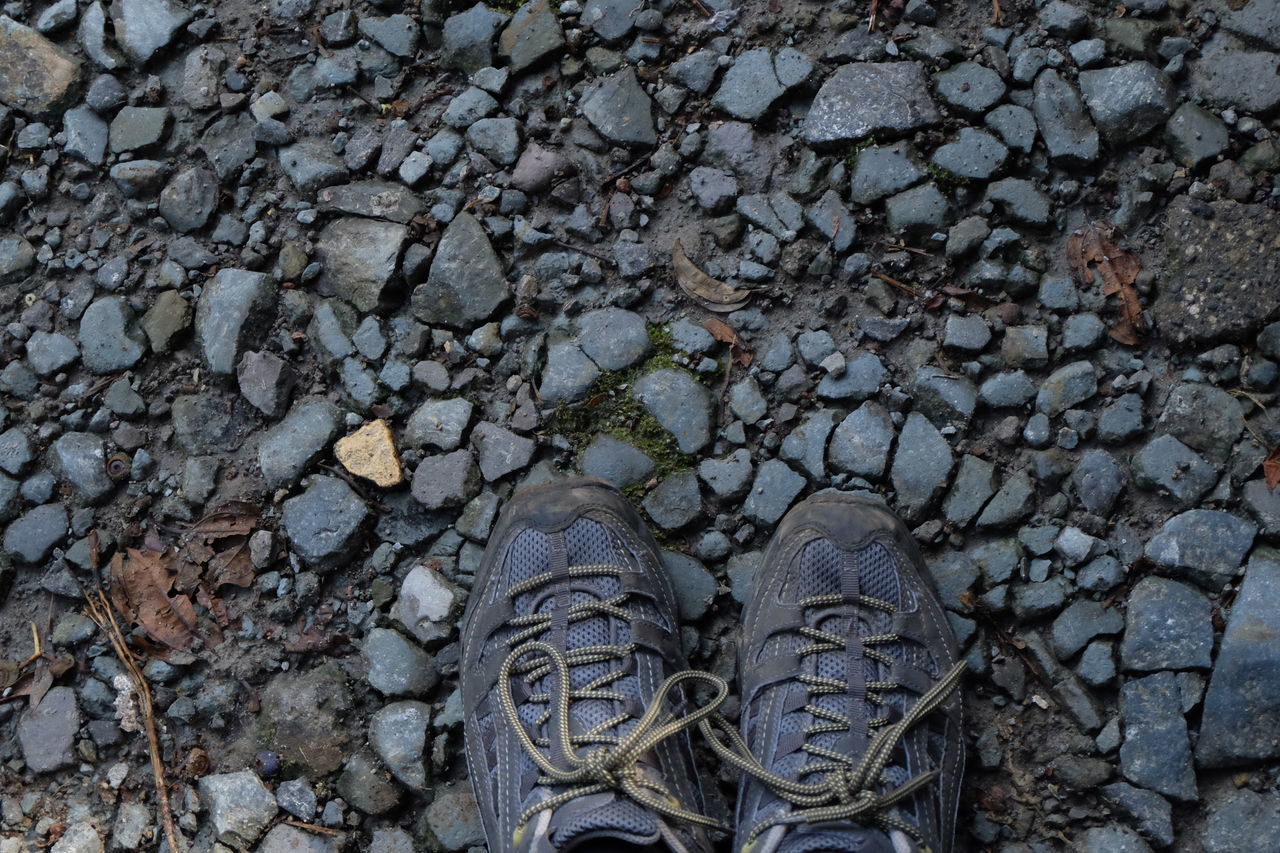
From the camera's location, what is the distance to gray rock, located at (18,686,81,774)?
2512 mm

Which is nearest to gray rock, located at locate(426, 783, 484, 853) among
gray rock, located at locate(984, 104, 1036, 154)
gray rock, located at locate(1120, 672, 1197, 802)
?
gray rock, located at locate(1120, 672, 1197, 802)

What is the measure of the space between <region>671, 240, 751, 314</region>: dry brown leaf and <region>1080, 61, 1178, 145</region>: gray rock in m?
0.95

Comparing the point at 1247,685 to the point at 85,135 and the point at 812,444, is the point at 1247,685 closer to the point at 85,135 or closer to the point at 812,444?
the point at 812,444

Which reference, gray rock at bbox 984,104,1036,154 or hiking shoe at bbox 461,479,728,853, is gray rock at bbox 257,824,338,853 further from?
gray rock at bbox 984,104,1036,154

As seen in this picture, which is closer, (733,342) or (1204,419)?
(1204,419)

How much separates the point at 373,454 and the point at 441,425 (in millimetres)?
185

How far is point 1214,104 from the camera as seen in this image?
8.09ft

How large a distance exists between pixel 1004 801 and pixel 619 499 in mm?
1077

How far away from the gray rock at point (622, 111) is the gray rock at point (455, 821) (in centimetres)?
167

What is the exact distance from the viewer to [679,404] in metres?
2.54

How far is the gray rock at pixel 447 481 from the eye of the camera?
255 cm

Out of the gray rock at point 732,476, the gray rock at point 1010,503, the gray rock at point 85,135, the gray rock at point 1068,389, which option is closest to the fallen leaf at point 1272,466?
the gray rock at point 1068,389

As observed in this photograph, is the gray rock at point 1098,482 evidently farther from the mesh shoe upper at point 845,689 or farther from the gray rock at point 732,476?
the gray rock at point 732,476

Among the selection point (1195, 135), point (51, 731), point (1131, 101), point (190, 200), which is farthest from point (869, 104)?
point (51, 731)
